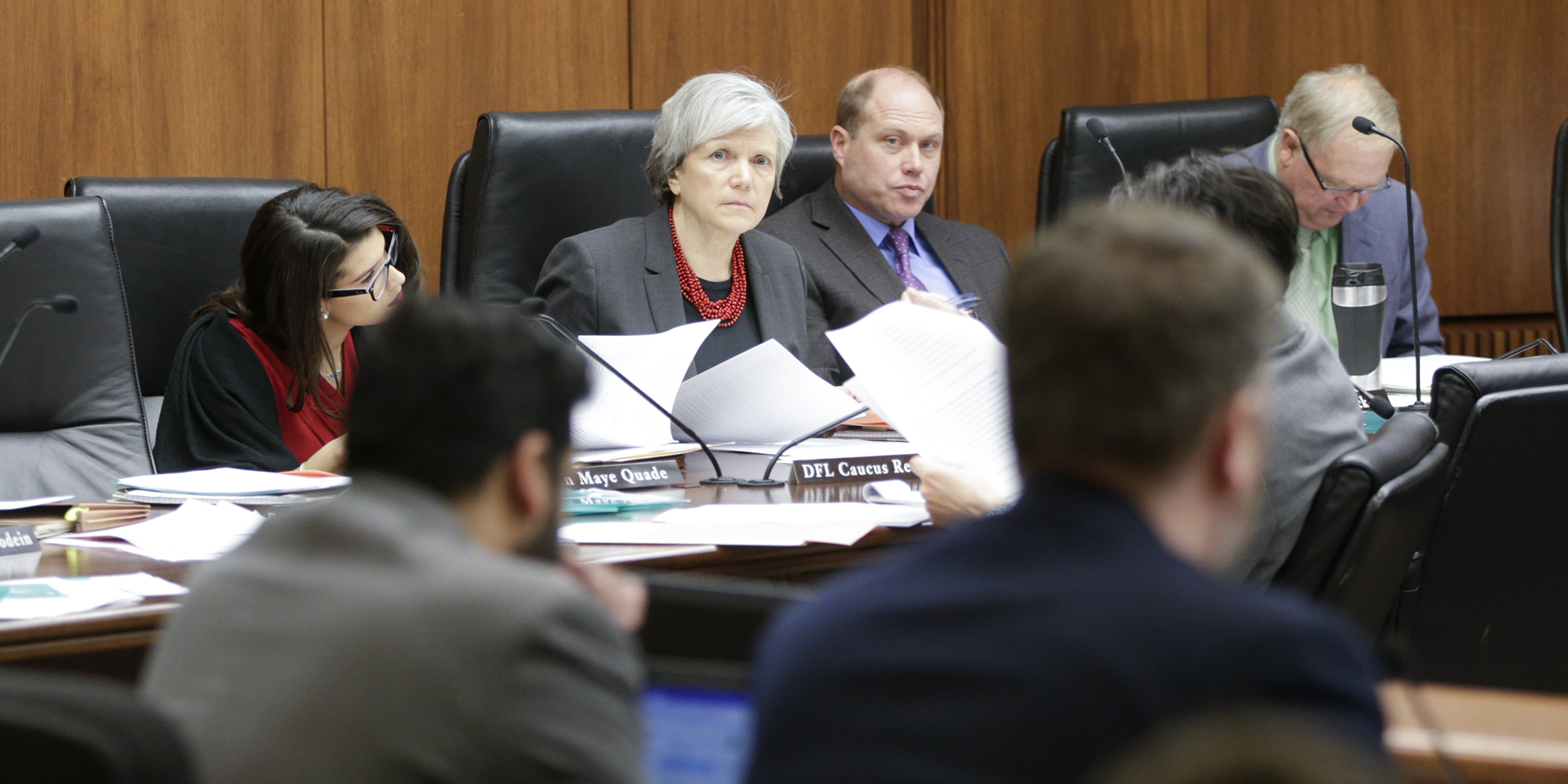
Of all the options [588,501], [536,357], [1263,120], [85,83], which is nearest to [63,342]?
[588,501]

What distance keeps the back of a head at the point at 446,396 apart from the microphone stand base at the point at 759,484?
105cm

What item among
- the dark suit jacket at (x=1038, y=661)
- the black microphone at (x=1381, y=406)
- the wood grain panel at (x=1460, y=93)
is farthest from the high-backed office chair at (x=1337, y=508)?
the wood grain panel at (x=1460, y=93)

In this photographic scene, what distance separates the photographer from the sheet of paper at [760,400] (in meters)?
2.11

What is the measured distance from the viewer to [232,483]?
194 centimetres

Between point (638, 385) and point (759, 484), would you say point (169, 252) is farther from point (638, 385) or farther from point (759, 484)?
point (759, 484)

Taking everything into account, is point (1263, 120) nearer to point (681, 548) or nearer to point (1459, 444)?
point (1459, 444)

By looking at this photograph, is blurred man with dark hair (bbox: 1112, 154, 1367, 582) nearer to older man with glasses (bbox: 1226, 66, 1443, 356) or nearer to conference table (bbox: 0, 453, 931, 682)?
conference table (bbox: 0, 453, 931, 682)

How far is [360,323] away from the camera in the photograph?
257cm

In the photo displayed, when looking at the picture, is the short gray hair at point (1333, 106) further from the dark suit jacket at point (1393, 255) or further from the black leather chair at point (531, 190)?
the black leather chair at point (531, 190)

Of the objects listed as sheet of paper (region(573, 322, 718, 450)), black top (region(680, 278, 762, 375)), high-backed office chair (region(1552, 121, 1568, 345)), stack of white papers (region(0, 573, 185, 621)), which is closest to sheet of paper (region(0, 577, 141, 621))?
stack of white papers (region(0, 573, 185, 621))

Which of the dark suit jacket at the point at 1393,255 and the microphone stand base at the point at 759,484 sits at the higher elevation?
the dark suit jacket at the point at 1393,255

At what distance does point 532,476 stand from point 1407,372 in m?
2.32

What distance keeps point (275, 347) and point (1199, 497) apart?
6.69 feet

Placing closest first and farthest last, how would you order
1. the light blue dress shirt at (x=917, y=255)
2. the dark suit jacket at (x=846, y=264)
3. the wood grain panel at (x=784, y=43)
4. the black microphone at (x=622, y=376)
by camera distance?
the black microphone at (x=622, y=376)
the dark suit jacket at (x=846, y=264)
the light blue dress shirt at (x=917, y=255)
the wood grain panel at (x=784, y=43)
